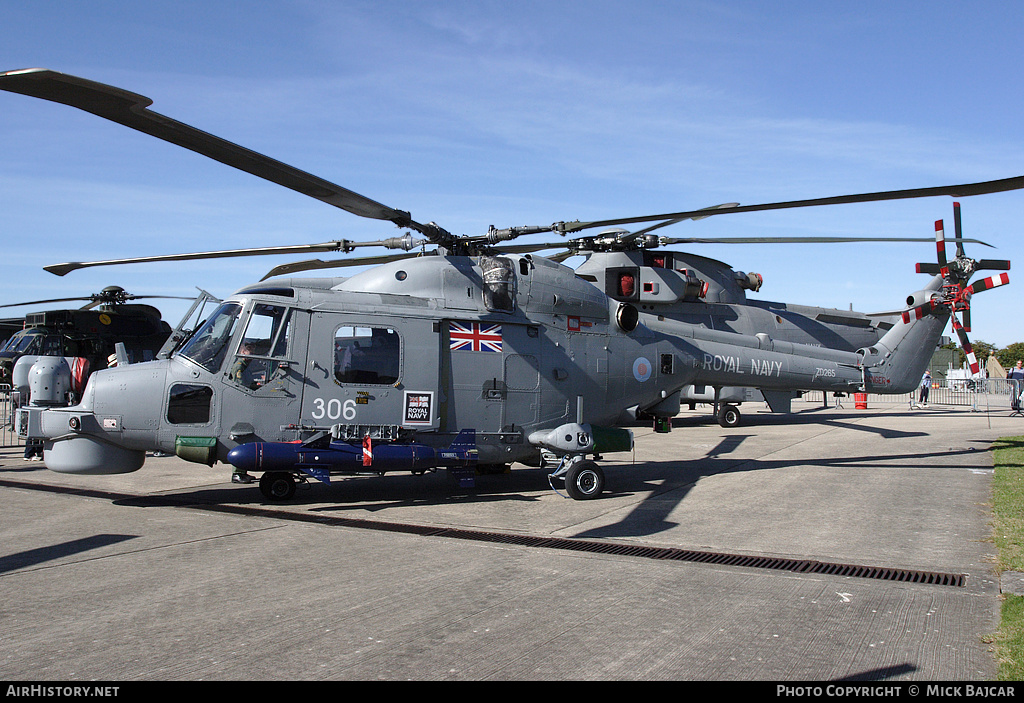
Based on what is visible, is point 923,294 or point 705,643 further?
point 923,294

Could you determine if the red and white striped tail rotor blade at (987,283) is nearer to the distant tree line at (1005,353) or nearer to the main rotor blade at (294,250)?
the main rotor blade at (294,250)

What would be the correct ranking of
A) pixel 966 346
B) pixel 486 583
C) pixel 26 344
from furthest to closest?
1. pixel 26 344
2. pixel 966 346
3. pixel 486 583

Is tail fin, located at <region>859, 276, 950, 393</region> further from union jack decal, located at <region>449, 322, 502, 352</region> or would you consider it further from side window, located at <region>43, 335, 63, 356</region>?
side window, located at <region>43, 335, 63, 356</region>

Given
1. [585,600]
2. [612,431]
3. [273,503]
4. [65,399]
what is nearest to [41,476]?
[65,399]

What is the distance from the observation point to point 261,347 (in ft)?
28.8

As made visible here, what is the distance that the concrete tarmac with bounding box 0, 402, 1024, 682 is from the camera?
4004mm

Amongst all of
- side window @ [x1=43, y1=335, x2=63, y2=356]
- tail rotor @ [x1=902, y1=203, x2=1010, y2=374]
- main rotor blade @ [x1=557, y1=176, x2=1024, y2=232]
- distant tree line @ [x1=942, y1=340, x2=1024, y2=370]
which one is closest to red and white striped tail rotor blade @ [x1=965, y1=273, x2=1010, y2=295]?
tail rotor @ [x1=902, y1=203, x2=1010, y2=374]

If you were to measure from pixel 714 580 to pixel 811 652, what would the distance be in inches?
61.9

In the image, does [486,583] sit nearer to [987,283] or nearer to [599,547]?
[599,547]

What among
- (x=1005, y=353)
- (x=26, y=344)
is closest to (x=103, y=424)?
(x=26, y=344)

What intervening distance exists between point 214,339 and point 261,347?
22.4 inches

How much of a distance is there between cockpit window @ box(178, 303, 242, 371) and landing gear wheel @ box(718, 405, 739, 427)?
51.8 feet
